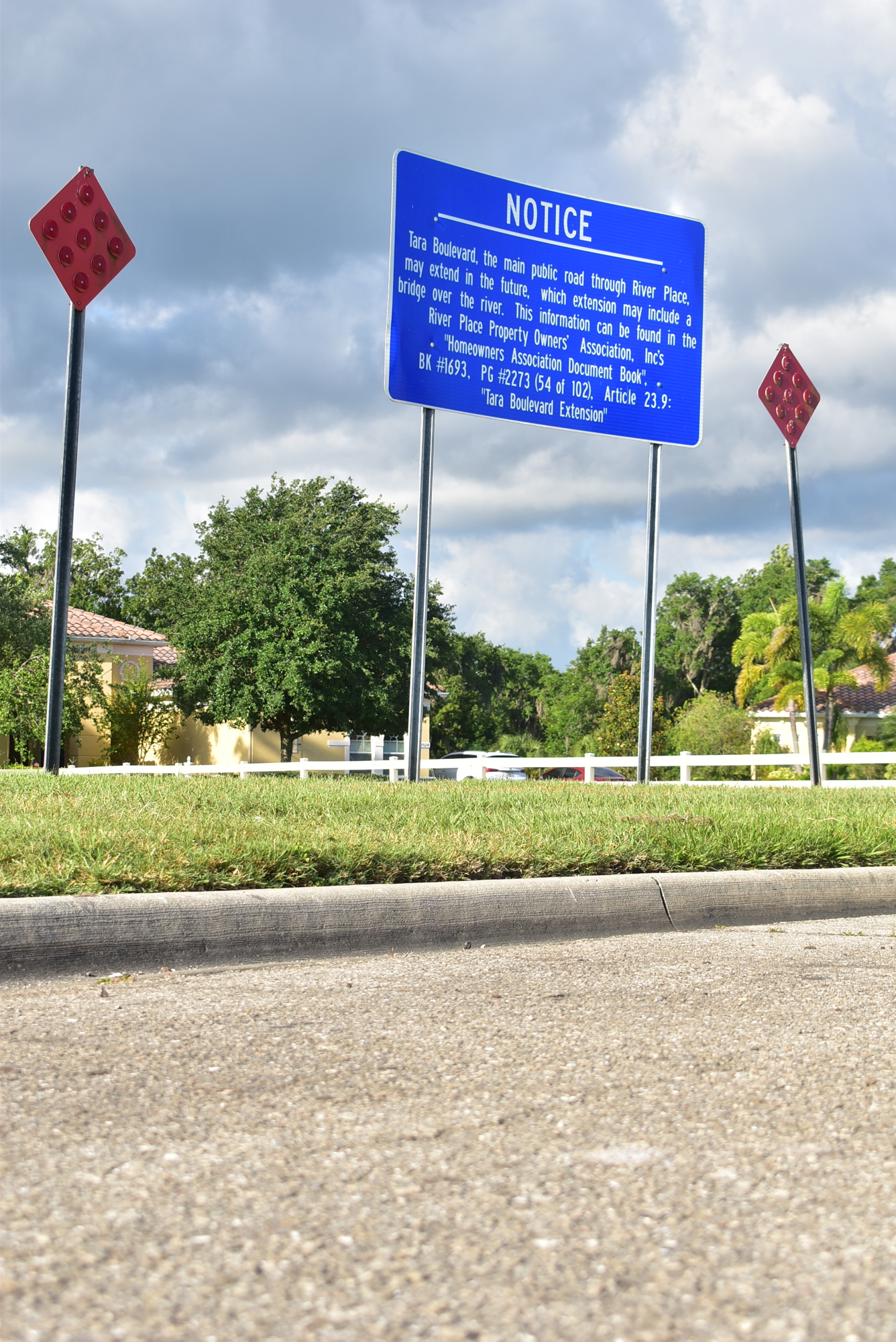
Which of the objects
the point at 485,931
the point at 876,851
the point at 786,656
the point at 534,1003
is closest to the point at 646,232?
the point at 876,851

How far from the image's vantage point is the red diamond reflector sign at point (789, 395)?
42.5 ft

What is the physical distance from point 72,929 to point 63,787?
391 centimetres

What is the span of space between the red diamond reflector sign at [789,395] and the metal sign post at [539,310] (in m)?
1.13

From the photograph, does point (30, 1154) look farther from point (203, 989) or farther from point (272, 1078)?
point (203, 989)

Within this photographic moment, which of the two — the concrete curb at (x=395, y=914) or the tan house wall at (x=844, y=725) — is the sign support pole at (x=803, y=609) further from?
the tan house wall at (x=844, y=725)

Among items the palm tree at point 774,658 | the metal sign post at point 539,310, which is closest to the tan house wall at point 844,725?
the palm tree at point 774,658

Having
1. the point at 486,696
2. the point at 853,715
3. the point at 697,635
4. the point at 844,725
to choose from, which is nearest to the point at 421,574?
the point at 844,725

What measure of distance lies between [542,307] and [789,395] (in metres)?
3.58

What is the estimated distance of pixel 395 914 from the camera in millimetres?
4945

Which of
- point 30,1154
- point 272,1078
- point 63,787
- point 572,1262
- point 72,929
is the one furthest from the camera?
point 63,787

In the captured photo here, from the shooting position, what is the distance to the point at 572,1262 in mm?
1976

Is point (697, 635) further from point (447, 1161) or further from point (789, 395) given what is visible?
point (447, 1161)

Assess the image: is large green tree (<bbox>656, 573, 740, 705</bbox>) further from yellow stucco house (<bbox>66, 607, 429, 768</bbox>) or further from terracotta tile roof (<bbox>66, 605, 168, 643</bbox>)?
terracotta tile roof (<bbox>66, 605, 168, 643</bbox>)

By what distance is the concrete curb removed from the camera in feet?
14.2
